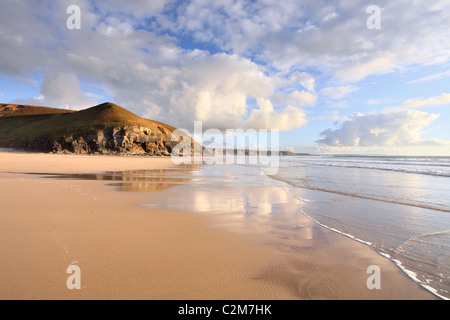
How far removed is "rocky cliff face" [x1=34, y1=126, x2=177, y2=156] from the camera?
5997 centimetres

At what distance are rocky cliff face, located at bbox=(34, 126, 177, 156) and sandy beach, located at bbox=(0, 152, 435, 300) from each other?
6701cm

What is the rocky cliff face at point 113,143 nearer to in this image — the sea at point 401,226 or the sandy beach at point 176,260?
the sandy beach at point 176,260

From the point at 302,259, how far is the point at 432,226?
174 inches

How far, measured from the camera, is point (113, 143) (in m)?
65.4

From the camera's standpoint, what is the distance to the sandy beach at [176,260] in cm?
232

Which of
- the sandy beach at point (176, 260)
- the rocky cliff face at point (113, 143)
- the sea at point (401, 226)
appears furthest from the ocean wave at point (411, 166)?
the rocky cliff face at point (113, 143)

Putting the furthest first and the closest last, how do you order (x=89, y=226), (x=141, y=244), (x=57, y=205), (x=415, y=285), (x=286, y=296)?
(x=57, y=205), (x=89, y=226), (x=141, y=244), (x=415, y=285), (x=286, y=296)

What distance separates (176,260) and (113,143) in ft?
236

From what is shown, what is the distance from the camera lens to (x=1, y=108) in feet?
394

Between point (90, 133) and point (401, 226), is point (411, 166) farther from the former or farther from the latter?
point (90, 133)

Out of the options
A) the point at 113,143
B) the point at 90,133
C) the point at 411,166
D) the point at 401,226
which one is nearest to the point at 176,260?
the point at 401,226
